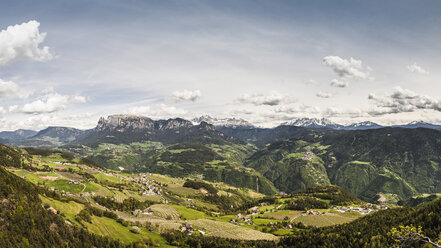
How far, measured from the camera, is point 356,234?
4136 inches

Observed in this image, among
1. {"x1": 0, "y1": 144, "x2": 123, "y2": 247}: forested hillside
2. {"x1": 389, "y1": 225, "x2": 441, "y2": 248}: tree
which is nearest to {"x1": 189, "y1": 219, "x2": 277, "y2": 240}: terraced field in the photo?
{"x1": 0, "y1": 144, "x2": 123, "y2": 247}: forested hillside

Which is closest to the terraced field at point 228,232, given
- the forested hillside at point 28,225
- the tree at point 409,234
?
Answer: the forested hillside at point 28,225

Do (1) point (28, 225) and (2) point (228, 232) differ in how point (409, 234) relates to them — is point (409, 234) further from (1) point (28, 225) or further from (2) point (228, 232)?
(2) point (228, 232)

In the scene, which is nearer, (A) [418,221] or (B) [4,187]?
(B) [4,187]

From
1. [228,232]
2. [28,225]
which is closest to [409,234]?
[28,225]

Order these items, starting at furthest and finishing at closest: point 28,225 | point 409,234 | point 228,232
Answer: point 228,232
point 28,225
point 409,234

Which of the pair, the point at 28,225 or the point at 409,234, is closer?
the point at 409,234

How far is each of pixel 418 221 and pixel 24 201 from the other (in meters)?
137

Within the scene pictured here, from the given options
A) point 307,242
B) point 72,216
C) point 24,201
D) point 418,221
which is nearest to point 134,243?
point 72,216

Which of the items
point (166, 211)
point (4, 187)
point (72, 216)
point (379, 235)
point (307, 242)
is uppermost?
point (4, 187)

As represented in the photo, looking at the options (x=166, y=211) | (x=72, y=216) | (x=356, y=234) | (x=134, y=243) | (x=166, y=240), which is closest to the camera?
(x=72, y=216)

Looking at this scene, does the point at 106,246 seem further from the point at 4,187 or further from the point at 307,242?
the point at 307,242

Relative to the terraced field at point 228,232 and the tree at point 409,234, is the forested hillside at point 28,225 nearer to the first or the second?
the tree at point 409,234

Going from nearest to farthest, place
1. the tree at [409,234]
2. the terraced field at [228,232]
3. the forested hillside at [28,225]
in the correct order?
the tree at [409,234], the forested hillside at [28,225], the terraced field at [228,232]
